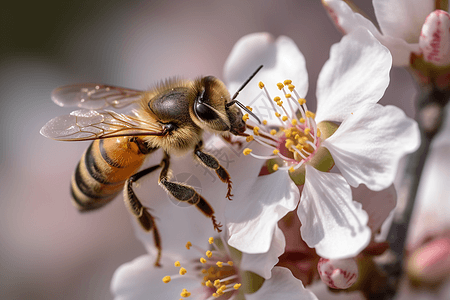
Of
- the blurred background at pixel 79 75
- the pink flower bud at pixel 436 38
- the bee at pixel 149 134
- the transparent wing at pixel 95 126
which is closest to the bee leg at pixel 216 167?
the bee at pixel 149 134

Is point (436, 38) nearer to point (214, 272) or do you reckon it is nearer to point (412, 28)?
point (412, 28)

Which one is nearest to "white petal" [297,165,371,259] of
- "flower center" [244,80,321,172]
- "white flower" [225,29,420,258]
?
"white flower" [225,29,420,258]

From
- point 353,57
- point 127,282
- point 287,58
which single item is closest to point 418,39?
point 353,57

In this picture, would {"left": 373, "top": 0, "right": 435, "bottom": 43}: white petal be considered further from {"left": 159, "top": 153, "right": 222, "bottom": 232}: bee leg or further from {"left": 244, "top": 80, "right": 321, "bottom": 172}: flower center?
{"left": 159, "top": 153, "right": 222, "bottom": 232}: bee leg

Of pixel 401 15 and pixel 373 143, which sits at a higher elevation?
pixel 401 15

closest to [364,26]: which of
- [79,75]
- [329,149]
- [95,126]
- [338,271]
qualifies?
[329,149]

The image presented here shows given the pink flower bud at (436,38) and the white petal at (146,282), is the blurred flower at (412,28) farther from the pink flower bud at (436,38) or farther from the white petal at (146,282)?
the white petal at (146,282)

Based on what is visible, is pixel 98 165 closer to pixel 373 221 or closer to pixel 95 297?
pixel 373 221
